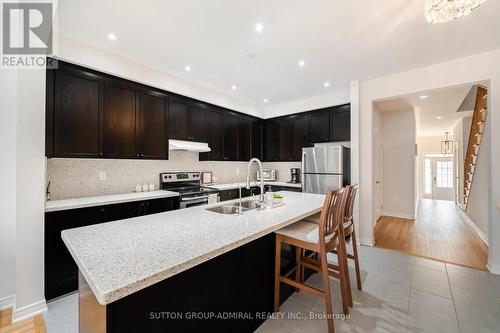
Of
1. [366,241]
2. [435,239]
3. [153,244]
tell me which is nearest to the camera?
[153,244]

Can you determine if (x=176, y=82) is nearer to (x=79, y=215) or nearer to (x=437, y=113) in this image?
(x=79, y=215)

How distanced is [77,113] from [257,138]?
3511 millimetres

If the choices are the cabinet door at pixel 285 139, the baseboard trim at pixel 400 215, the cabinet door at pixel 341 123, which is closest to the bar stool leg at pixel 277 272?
the cabinet door at pixel 341 123

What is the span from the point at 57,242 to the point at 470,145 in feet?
24.5

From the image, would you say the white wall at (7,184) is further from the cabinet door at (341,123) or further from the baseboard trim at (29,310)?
the cabinet door at (341,123)

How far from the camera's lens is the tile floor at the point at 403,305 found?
1748mm

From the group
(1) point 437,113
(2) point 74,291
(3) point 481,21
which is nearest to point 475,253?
(3) point 481,21

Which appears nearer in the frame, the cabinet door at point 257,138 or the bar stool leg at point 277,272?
the bar stool leg at point 277,272

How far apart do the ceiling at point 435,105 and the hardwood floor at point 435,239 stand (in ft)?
8.11

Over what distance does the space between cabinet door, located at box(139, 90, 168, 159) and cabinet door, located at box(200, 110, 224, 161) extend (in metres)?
0.89

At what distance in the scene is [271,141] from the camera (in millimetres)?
5211

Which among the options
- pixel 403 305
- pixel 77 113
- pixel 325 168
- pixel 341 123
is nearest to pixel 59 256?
pixel 77 113

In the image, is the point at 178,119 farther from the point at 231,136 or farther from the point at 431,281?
the point at 431,281

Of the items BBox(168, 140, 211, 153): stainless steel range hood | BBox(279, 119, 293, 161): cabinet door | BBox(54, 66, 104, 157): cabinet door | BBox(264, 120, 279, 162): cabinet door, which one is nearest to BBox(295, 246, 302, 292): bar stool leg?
BBox(168, 140, 211, 153): stainless steel range hood
